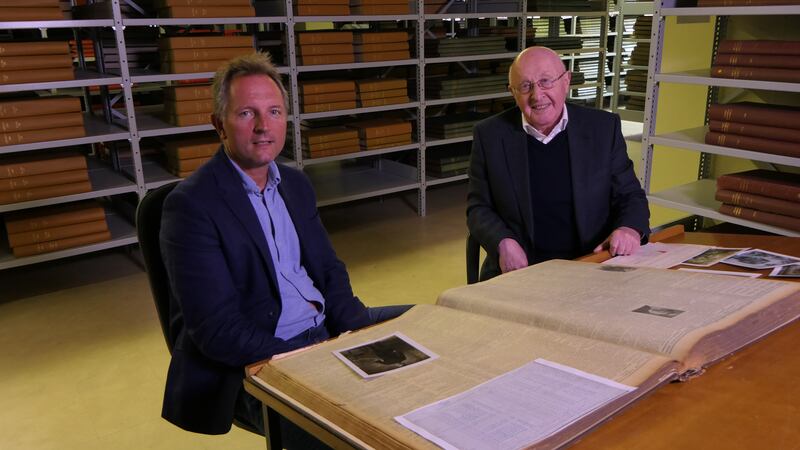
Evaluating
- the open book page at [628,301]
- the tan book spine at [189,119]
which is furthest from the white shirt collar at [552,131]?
the tan book spine at [189,119]

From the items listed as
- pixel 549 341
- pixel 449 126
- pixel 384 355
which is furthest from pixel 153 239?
pixel 449 126

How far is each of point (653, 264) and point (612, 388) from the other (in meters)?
0.81

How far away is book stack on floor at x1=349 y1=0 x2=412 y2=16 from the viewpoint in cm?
479

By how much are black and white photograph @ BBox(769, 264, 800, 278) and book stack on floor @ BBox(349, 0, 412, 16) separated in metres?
3.76

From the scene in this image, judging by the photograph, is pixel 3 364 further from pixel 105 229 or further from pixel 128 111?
pixel 128 111

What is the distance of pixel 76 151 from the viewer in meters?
4.14

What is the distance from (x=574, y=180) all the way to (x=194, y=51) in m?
2.84

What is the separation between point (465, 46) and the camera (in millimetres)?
5465

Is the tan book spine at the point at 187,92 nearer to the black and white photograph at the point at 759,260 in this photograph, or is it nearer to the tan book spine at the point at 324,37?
the tan book spine at the point at 324,37

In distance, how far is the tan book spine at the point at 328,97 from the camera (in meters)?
4.73

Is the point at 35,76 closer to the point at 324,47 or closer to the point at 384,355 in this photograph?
the point at 324,47

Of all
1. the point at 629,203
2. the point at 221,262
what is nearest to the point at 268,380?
the point at 221,262

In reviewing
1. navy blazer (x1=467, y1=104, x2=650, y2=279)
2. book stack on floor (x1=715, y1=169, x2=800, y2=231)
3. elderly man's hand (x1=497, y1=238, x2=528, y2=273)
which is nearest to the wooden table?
elderly man's hand (x1=497, y1=238, x2=528, y2=273)

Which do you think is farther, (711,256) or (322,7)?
(322,7)
